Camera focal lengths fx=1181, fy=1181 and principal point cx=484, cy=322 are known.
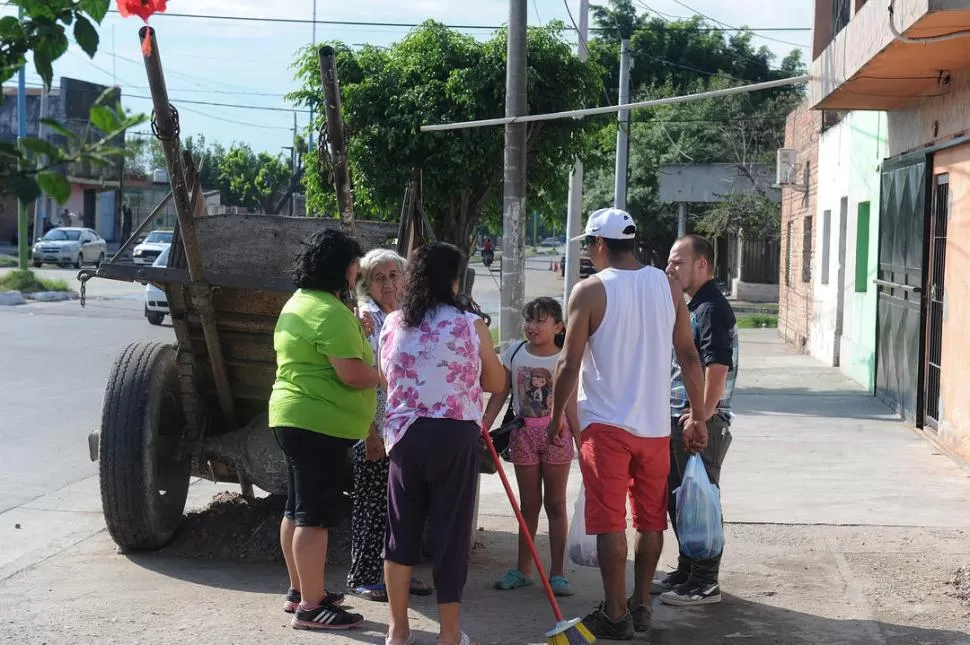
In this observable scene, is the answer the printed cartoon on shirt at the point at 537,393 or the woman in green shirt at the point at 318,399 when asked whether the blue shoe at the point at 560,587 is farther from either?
the woman in green shirt at the point at 318,399

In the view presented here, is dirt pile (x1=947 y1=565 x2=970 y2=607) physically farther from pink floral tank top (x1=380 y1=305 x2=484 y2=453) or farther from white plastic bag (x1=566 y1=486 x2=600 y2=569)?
pink floral tank top (x1=380 y1=305 x2=484 y2=453)

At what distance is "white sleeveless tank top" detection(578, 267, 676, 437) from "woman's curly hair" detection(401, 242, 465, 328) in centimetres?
66

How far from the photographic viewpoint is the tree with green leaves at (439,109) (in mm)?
13578

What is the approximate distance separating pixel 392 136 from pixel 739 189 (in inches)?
877

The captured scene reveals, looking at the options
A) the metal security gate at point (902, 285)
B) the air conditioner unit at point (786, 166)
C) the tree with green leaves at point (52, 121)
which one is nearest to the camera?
the tree with green leaves at point (52, 121)

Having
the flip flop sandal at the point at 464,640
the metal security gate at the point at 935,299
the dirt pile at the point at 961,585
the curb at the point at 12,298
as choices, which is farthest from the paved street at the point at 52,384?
the metal security gate at the point at 935,299

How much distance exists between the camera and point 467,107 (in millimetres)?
13578

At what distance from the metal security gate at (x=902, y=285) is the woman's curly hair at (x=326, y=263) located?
22.8 ft

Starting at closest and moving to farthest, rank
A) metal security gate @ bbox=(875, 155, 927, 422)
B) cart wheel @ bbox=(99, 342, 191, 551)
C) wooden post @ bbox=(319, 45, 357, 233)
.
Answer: cart wheel @ bbox=(99, 342, 191, 551) → wooden post @ bbox=(319, 45, 357, 233) → metal security gate @ bbox=(875, 155, 927, 422)

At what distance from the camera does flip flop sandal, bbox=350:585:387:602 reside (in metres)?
5.55

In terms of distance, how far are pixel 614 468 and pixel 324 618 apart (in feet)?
4.56

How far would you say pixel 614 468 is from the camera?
495cm

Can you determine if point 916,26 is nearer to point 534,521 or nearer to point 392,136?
point 534,521

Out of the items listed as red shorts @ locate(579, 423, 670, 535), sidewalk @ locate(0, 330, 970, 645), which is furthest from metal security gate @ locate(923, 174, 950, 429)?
red shorts @ locate(579, 423, 670, 535)
